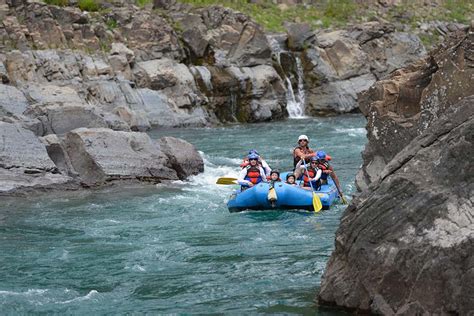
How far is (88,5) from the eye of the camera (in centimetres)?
3362

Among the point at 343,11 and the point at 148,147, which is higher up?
the point at 343,11

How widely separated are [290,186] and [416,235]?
23.4 feet

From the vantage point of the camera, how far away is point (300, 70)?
33.0m

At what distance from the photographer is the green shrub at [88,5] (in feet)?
110

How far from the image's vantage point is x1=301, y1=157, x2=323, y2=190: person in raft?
591 inches

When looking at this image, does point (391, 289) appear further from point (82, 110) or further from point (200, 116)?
point (200, 116)

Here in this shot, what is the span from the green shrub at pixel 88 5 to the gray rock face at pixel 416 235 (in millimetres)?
27710

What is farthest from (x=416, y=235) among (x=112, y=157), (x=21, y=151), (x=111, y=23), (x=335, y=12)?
(x=335, y=12)

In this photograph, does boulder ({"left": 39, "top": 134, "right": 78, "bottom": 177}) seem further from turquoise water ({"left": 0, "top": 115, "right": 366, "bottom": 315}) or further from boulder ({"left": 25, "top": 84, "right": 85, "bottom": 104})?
boulder ({"left": 25, "top": 84, "right": 85, "bottom": 104})

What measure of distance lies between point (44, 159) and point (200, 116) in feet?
40.7

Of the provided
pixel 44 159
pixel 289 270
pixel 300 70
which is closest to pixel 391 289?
pixel 289 270

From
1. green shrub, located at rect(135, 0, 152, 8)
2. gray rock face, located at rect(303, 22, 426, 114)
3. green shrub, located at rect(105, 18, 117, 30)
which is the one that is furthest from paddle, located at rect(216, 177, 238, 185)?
green shrub, located at rect(135, 0, 152, 8)

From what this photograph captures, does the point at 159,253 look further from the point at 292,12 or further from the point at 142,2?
the point at 292,12

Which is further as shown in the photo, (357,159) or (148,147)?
(357,159)
